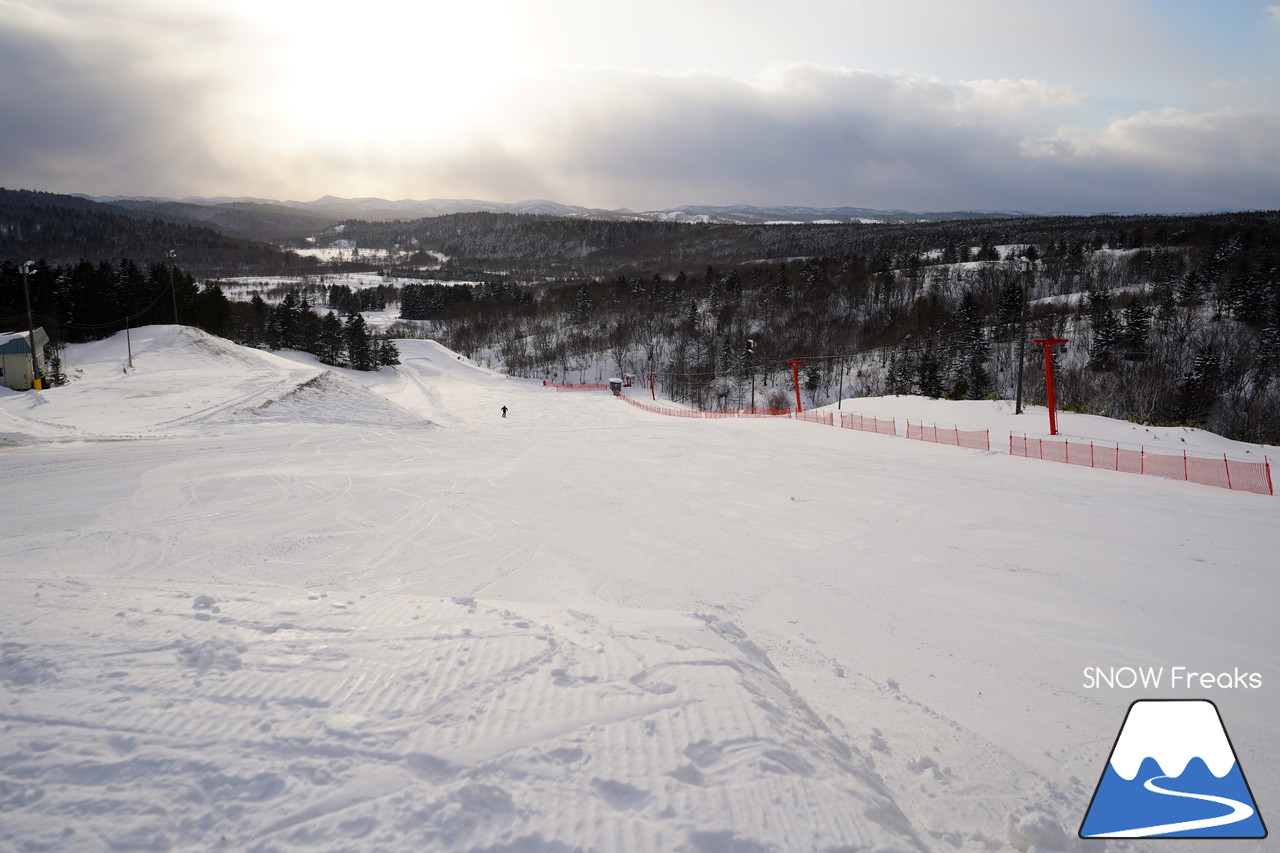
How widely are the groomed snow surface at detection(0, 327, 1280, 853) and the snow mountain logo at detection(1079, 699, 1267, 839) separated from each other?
8.9 inches

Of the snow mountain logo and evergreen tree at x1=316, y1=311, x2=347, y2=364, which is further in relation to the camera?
evergreen tree at x1=316, y1=311, x2=347, y2=364

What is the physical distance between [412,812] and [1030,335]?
341 ft

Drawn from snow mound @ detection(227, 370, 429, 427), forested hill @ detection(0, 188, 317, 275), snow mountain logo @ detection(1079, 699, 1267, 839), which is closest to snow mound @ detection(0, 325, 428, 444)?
snow mound @ detection(227, 370, 429, 427)

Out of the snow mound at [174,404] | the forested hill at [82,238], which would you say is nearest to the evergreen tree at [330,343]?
the snow mound at [174,404]

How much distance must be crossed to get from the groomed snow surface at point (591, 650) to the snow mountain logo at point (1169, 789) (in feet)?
0.75

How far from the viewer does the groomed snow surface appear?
3871 mm

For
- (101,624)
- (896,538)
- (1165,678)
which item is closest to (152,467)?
(101,624)

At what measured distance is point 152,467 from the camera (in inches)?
664

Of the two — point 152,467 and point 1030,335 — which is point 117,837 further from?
point 1030,335

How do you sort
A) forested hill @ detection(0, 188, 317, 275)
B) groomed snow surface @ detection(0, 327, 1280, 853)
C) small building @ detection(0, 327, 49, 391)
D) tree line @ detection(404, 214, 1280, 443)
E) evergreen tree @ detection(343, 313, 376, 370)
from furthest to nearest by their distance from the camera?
forested hill @ detection(0, 188, 317, 275)
evergreen tree @ detection(343, 313, 376, 370)
tree line @ detection(404, 214, 1280, 443)
small building @ detection(0, 327, 49, 391)
groomed snow surface @ detection(0, 327, 1280, 853)

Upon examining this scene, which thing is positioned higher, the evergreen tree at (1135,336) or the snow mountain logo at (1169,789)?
the evergreen tree at (1135,336)

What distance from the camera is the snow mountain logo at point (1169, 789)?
4.28 m

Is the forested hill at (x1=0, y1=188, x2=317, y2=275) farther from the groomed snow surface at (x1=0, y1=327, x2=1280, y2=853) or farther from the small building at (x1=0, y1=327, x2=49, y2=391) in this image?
the groomed snow surface at (x1=0, y1=327, x2=1280, y2=853)

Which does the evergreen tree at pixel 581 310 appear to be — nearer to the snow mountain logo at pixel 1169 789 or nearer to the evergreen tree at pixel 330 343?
the evergreen tree at pixel 330 343
